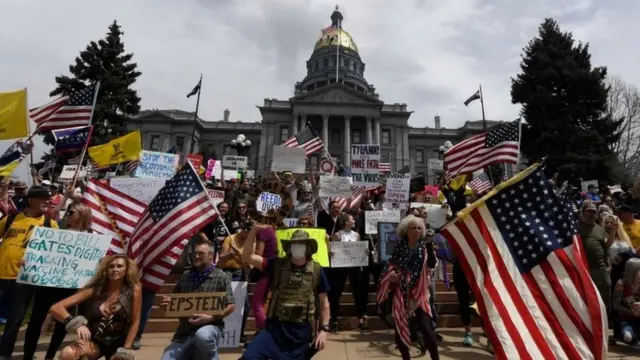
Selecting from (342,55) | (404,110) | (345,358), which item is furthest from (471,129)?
(345,358)

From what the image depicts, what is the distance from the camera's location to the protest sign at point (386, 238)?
7155 millimetres

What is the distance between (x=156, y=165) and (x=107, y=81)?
19.9 metres

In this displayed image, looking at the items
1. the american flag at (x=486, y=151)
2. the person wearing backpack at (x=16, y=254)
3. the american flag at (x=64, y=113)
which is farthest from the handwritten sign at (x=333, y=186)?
the person wearing backpack at (x=16, y=254)

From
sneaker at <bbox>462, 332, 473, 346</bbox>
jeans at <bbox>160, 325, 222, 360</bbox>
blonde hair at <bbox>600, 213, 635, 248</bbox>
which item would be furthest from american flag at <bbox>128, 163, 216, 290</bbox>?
blonde hair at <bbox>600, 213, 635, 248</bbox>

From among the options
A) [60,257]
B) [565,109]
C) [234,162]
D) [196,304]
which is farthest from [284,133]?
[196,304]

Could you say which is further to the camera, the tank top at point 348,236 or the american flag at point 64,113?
the american flag at point 64,113

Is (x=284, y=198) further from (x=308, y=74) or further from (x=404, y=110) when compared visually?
(x=308, y=74)

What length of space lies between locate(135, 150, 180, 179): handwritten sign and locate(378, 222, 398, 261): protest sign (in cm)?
766

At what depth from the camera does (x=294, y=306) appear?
3.62 m

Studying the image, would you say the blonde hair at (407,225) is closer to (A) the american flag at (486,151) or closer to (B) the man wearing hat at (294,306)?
(B) the man wearing hat at (294,306)

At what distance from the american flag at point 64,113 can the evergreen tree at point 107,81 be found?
19447 millimetres

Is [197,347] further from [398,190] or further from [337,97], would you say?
[337,97]

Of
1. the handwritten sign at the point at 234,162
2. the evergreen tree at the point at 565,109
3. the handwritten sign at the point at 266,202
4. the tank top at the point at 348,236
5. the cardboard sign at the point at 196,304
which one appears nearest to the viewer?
the cardboard sign at the point at 196,304

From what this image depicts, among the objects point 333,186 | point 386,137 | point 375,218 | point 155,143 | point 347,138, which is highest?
point 386,137
